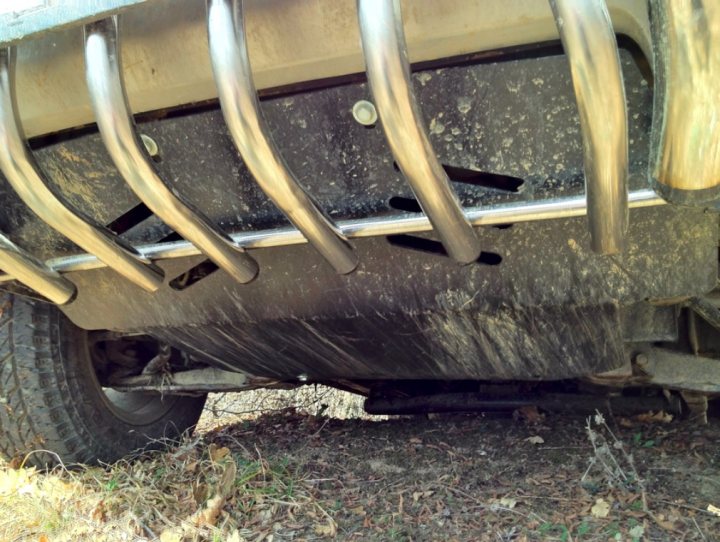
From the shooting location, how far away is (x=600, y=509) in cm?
159

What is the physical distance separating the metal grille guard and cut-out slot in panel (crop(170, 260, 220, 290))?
0.58ft

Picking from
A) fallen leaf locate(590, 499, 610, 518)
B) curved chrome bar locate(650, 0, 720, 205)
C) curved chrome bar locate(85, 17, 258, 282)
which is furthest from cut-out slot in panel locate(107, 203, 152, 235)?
fallen leaf locate(590, 499, 610, 518)

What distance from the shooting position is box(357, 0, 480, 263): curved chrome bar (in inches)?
32.6

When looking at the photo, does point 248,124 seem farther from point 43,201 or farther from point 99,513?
point 99,513

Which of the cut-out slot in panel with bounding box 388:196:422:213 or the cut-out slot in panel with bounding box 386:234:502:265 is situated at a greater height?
the cut-out slot in panel with bounding box 388:196:422:213

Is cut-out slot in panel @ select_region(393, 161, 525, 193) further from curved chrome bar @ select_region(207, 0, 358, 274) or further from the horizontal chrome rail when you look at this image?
curved chrome bar @ select_region(207, 0, 358, 274)

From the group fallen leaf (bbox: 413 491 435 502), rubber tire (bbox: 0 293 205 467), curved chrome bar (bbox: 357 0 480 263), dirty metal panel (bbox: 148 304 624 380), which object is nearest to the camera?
curved chrome bar (bbox: 357 0 480 263)

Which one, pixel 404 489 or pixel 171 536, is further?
pixel 404 489

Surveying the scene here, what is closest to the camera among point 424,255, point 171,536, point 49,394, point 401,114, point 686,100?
point 686,100

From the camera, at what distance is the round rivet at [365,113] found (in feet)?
3.57

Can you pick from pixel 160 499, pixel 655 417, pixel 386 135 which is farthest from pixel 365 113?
pixel 655 417

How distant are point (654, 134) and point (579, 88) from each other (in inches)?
5.4

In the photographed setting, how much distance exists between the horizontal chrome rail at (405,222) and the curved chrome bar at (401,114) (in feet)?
0.18

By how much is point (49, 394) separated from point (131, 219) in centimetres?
84
